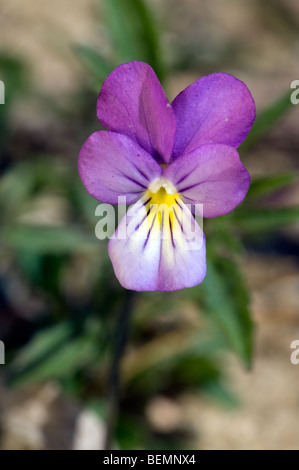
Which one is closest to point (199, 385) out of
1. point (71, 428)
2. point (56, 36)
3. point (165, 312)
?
point (165, 312)

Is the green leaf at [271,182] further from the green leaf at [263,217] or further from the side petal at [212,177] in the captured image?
the side petal at [212,177]

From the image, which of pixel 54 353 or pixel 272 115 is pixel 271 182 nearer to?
pixel 272 115

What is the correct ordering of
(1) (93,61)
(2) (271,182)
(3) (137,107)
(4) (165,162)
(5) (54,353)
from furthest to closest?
(5) (54,353), (1) (93,61), (2) (271,182), (4) (165,162), (3) (137,107)

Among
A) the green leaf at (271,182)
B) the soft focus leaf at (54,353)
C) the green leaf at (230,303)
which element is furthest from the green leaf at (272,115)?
the soft focus leaf at (54,353)

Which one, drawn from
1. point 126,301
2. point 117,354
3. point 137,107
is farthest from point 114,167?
point 117,354

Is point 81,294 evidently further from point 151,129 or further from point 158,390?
point 151,129

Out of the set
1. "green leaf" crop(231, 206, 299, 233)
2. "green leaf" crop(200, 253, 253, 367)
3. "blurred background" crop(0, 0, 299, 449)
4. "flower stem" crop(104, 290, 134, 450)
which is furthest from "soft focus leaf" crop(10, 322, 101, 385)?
"green leaf" crop(231, 206, 299, 233)
